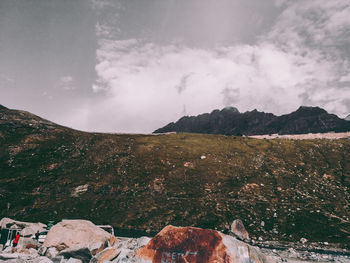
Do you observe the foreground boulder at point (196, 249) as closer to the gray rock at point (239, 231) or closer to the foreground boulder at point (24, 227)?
the foreground boulder at point (24, 227)

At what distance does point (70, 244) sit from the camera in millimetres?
23156

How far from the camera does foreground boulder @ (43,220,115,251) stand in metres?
23.1

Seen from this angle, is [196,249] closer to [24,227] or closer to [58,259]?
[58,259]

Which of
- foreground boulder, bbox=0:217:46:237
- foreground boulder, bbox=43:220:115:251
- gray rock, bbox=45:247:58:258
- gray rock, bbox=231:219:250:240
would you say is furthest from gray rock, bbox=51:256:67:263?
gray rock, bbox=231:219:250:240

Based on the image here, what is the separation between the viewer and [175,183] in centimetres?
6384

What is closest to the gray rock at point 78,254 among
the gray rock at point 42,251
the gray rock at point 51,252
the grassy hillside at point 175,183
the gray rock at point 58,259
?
the gray rock at point 58,259

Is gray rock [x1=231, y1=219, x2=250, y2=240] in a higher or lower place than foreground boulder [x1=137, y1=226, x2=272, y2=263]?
lower

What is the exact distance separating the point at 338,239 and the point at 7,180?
73.1 metres

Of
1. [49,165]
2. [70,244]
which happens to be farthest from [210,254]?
[49,165]

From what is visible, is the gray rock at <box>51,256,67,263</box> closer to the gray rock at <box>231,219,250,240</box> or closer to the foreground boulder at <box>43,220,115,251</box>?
the foreground boulder at <box>43,220,115,251</box>

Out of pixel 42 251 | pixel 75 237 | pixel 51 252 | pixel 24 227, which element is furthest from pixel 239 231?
pixel 24 227

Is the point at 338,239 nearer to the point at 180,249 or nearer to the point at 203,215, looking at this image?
the point at 203,215

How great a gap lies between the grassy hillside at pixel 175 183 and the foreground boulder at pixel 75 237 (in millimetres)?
21067

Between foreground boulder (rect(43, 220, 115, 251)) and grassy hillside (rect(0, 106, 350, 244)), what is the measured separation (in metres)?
21.1
